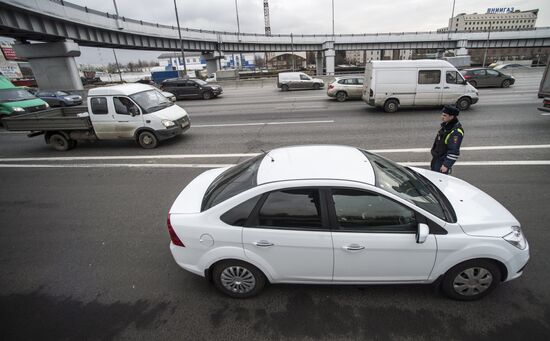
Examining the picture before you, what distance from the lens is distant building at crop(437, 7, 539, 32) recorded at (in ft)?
319

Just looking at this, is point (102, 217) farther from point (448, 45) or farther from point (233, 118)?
point (448, 45)

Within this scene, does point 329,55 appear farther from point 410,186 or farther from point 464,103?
point 410,186

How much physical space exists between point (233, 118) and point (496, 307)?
12389 mm

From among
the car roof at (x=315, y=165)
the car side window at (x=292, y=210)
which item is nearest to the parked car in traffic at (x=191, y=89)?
the car roof at (x=315, y=165)

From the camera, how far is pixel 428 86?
12453mm

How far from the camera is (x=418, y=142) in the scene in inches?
335

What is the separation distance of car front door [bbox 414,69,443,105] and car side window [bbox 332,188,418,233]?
11.8 m

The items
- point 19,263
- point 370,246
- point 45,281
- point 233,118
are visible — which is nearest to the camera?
point 370,246

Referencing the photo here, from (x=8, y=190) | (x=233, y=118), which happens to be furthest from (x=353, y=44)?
(x=8, y=190)

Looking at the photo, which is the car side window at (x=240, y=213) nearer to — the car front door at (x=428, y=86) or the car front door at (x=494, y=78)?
the car front door at (x=428, y=86)

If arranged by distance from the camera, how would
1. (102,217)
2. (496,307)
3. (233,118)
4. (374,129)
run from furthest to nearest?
(233,118) → (374,129) → (102,217) → (496,307)

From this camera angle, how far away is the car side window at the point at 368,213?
2.71m

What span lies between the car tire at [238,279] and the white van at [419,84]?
1175 centimetres

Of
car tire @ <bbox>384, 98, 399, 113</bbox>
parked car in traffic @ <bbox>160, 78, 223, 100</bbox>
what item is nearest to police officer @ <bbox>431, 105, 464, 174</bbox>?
car tire @ <bbox>384, 98, 399, 113</bbox>
